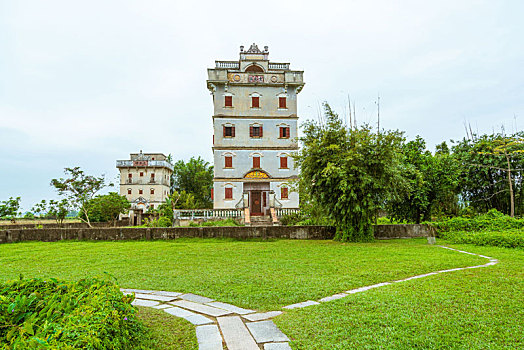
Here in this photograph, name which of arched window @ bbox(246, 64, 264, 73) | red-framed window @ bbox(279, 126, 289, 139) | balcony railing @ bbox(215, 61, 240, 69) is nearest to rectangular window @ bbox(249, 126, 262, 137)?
red-framed window @ bbox(279, 126, 289, 139)

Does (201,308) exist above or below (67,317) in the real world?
below

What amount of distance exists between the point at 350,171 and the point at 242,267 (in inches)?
299

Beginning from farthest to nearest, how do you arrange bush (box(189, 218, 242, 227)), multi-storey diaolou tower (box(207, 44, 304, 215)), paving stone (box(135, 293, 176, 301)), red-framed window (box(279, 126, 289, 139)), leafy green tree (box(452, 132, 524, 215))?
red-framed window (box(279, 126, 289, 139)) → multi-storey diaolou tower (box(207, 44, 304, 215)) → bush (box(189, 218, 242, 227)) → leafy green tree (box(452, 132, 524, 215)) → paving stone (box(135, 293, 176, 301))

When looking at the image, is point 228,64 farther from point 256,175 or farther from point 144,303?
point 144,303

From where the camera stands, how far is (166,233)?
16.2 metres

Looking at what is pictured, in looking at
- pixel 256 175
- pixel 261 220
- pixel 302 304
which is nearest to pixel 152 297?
pixel 302 304

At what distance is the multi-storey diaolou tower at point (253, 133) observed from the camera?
29.3 m

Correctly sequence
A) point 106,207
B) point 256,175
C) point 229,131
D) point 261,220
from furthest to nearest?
1. point 106,207
2. point 229,131
3. point 256,175
4. point 261,220

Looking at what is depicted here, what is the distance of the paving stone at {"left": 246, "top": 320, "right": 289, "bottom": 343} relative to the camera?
392 cm

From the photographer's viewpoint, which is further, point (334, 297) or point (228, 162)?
point (228, 162)

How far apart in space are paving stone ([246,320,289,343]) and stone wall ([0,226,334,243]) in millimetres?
11697

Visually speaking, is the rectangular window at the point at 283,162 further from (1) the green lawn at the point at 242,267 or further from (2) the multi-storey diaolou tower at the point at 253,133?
(1) the green lawn at the point at 242,267

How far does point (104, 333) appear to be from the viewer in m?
2.83

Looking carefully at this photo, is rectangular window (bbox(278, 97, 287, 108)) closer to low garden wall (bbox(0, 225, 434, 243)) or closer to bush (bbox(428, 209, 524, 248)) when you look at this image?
low garden wall (bbox(0, 225, 434, 243))
